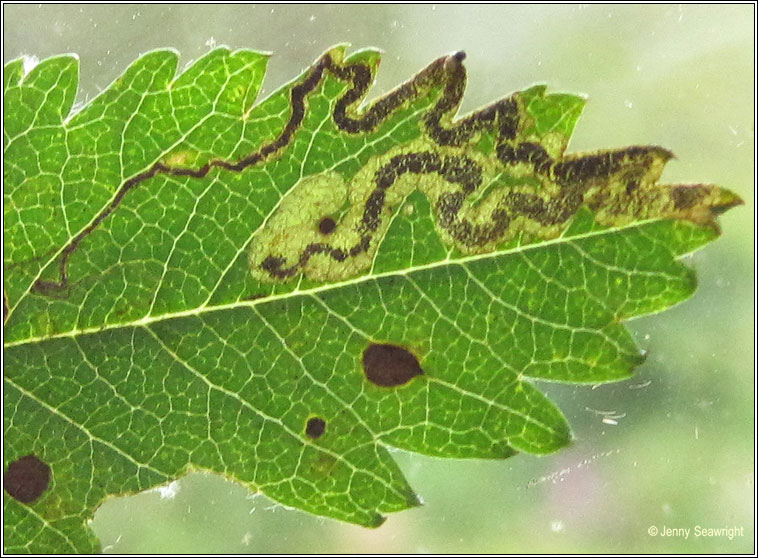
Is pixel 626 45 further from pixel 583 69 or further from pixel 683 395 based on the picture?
pixel 683 395

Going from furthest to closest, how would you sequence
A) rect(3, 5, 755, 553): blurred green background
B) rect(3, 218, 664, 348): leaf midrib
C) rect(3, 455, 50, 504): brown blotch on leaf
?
rect(3, 5, 755, 553): blurred green background, rect(3, 455, 50, 504): brown blotch on leaf, rect(3, 218, 664, 348): leaf midrib

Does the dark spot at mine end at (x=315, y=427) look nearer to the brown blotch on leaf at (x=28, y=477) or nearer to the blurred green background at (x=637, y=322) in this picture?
the blurred green background at (x=637, y=322)

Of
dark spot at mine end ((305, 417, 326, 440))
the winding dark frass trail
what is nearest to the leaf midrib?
the winding dark frass trail

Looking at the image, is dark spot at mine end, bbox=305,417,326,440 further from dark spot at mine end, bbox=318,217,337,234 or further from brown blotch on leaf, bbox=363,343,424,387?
dark spot at mine end, bbox=318,217,337,234

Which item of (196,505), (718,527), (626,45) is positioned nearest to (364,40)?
(626,45)

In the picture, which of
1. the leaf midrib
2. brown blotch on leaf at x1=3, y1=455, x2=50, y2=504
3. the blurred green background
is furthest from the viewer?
the blurred green background

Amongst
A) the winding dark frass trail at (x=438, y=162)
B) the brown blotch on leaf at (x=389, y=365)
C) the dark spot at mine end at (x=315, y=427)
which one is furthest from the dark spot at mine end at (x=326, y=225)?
the dark spot at mine end at (x=315, y=427)

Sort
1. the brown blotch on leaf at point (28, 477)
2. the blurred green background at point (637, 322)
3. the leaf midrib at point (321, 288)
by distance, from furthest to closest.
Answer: the blurred green background at point (637, 322) < the brown blotch on leaf at point (28, 477) < the leaf midrib at point (321, 288)
